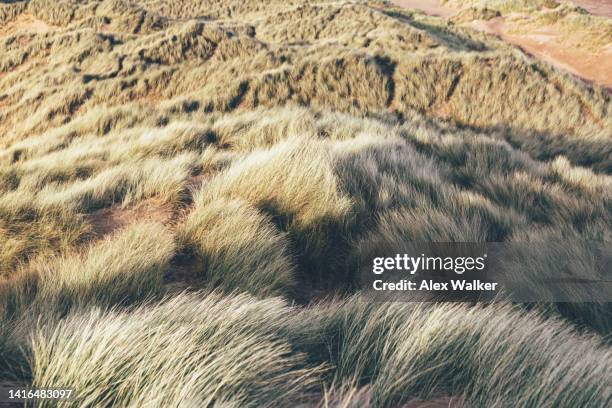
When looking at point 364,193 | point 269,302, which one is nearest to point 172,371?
point 269,302

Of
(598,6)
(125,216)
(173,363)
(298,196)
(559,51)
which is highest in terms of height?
(598,6)

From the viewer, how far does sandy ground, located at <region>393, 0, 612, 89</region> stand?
661 inches

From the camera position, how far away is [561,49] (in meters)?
20.8

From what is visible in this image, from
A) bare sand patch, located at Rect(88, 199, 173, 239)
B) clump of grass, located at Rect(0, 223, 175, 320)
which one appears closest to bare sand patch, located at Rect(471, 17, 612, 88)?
bare sand patch, located at Rect(88, 199, 173, 239)

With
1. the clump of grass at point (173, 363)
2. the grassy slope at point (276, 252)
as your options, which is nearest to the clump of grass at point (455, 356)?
the grassy slope at point (276, 252)

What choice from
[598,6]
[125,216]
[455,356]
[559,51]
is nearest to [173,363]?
[455,356]

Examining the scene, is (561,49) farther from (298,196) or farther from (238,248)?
(238,248)

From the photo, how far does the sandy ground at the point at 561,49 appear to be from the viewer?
55.1ft

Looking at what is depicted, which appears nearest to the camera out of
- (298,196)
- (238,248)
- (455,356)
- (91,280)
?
(455,356)

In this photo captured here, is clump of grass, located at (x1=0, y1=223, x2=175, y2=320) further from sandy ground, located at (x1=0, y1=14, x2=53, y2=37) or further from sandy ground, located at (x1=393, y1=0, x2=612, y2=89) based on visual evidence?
sandy ground, located at (x1=393, y1=0, x2=612, y2=89)

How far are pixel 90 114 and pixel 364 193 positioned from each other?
26.4 ft

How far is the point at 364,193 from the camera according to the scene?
3459 millimetres

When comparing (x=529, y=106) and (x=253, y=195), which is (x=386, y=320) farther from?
(x=529, y=106)

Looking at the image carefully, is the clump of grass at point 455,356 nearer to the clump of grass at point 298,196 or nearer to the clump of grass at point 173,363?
the clump of grass at point 173,363
